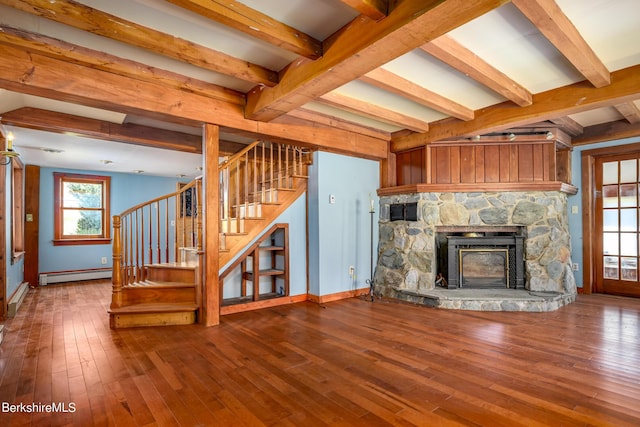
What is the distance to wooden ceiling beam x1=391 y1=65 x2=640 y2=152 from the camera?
121 inches

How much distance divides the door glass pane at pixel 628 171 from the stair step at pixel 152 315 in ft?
20.0

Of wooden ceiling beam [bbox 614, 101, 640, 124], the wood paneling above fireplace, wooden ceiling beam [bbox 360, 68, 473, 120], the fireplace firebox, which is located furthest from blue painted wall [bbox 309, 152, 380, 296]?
wooden ceiling beam [bbox 614, 101, 640, 124]

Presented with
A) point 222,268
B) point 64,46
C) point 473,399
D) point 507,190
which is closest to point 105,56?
point 64,46

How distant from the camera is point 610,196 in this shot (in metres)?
4.95

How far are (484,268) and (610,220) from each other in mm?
2088

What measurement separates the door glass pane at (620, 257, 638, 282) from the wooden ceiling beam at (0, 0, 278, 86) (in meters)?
5.51

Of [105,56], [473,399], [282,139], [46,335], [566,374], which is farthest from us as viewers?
[282,139]

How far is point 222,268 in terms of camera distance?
4.02 metres

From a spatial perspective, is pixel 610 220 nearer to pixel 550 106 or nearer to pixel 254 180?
pixel 550 106

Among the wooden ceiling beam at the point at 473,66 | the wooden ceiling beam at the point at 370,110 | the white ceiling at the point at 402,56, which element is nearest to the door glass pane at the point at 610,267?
the white ceiling at the point at 402,56

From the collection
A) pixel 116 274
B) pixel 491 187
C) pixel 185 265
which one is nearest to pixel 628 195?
pixel 491 187

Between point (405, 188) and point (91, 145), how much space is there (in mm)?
4635

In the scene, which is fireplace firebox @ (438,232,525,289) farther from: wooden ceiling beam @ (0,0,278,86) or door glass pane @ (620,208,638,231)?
wooden ceiling beam @ (0,0,278,86)

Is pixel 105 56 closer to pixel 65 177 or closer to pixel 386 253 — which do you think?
pixel 386 253
